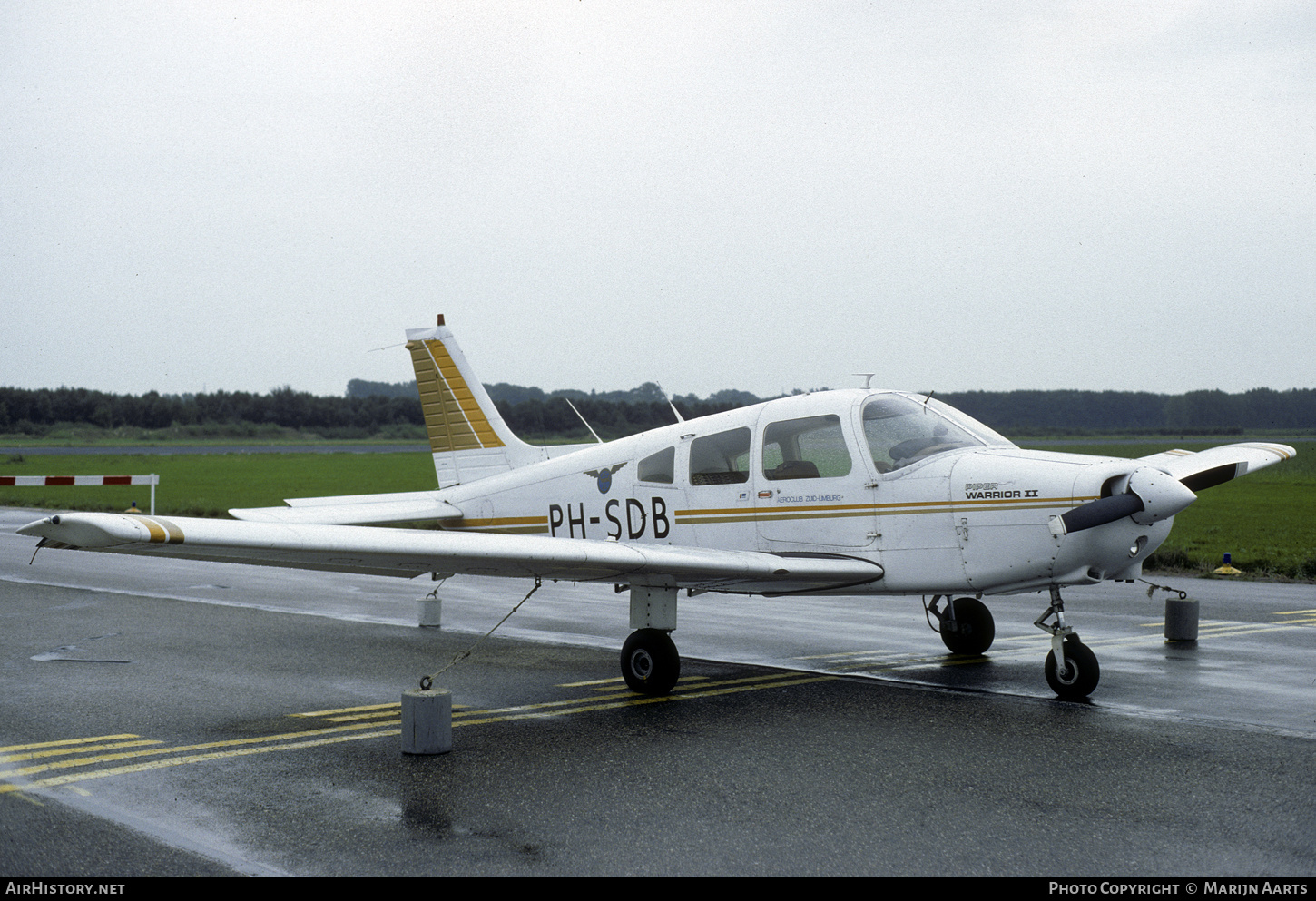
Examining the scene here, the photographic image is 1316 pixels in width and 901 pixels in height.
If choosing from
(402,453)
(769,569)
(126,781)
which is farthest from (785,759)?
(402,453)

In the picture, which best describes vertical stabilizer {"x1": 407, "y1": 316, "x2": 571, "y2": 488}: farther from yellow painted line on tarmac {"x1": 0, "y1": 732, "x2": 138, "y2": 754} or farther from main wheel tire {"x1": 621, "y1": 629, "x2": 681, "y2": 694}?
yellow painted line on tarmac {"x1": 0, "y1": 732, "x2": 138, "y2": 754}

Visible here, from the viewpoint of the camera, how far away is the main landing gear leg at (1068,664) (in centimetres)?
825

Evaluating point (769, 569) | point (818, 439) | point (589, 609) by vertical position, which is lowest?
point (589, 609)

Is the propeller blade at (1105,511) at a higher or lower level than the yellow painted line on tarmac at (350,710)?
higher

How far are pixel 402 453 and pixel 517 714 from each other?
67738mm

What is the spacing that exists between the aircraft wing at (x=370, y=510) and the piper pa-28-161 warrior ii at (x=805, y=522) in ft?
0.17

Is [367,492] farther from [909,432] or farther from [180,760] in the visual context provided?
[180,760]

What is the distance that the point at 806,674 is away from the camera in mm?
9727

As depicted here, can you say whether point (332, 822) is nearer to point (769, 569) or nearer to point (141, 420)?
point (769, 569)

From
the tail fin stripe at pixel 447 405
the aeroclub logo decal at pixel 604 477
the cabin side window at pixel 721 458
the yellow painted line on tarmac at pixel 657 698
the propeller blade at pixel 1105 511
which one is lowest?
the yellow painted line on tarmac at pixel 657 698

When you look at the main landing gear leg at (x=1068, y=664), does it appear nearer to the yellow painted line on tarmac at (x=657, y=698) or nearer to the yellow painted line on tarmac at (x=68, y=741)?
the yellow painted line on tarmac at (x=657, y=698)

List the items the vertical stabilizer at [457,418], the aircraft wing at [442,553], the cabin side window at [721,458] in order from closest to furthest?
the aircraft wing at [442,553] < the cabin side window at [721,458] < the vertical stabilizer at [457,418]

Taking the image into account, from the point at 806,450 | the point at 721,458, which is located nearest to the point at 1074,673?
the point at 806,450

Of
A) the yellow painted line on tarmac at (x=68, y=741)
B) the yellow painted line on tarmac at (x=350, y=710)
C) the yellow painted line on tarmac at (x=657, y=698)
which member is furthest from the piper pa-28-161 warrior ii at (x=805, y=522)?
the yellow painted line on tarmac at (x=68, y=741)
